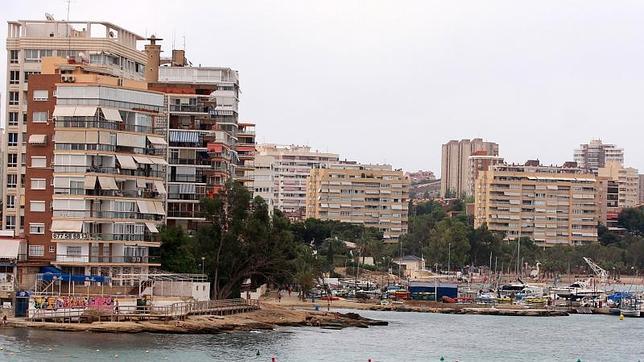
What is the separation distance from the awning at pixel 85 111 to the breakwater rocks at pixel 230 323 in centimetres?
1438

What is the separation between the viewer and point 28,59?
107 metres

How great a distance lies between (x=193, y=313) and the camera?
93.2 metres

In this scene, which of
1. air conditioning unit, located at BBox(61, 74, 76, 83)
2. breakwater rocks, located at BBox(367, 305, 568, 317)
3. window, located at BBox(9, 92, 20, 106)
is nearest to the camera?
air conditioning unit, located at BBox(61, 74, 76, 83)

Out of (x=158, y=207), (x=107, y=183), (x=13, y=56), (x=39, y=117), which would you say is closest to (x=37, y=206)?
(x=107, y=183)

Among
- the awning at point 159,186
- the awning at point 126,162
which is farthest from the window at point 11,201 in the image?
the awning at point 126,162

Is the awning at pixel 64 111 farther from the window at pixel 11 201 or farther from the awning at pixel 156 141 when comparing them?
the window at pixel 11 201

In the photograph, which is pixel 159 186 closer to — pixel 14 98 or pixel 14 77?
pixel 14 98

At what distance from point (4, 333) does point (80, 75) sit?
2040cm

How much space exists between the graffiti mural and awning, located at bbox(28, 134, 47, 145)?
10858 millimetres

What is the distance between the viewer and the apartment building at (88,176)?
303 feet

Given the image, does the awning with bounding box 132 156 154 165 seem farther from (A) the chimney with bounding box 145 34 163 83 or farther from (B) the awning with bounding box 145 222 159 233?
(A) the chimney with bounding box 145 34 163 83

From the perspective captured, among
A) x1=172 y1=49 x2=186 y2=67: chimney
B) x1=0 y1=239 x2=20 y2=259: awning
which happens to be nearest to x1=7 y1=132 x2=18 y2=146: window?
x1=0 y1=239 x2=20 y2=259: awning

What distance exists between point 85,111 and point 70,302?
12.7 meters

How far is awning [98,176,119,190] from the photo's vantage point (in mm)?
92562
